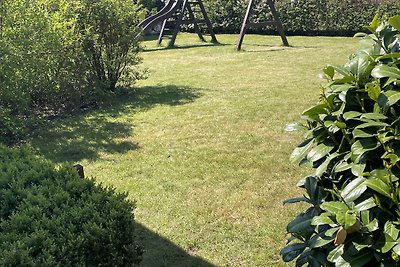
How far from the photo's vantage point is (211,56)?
41.9ft

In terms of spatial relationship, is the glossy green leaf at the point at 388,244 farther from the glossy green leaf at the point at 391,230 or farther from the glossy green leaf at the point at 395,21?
the glossy green leaf at the point at 395,21

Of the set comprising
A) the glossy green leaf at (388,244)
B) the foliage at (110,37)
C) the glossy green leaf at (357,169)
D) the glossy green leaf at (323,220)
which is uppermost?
the glossy green leaf at (357,169)

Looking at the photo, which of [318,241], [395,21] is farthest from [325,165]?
[395,21]

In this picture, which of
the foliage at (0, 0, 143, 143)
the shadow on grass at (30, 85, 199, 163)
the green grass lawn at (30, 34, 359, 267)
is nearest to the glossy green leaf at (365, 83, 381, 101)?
the green grass lawn at (30, 34, 359, 267)

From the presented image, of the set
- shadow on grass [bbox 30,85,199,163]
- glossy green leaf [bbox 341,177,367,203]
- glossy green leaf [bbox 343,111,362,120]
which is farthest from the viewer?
shadow on grass [bbox 30,85,199,163]

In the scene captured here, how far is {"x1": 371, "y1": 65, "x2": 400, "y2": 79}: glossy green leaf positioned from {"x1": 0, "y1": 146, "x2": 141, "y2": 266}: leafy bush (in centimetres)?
139

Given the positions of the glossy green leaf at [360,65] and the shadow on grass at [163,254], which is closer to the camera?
the glossy green leaf at [360,65]

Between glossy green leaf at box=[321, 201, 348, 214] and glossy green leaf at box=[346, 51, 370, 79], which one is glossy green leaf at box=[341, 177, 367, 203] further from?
glossy green leaf at box=[346, 51, 370, 79]

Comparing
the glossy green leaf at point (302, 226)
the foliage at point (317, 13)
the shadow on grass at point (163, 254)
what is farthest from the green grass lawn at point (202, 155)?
the foliage at point (317, 13)

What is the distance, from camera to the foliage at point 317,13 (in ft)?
53.8

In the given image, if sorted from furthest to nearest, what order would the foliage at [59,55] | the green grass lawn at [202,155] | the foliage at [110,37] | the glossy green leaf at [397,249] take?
the foliage at [110,37] → the foliage at [59,55] → the green grass lawn at [202,155] → the glossy green leaf at [397,249]

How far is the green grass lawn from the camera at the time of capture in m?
3.46

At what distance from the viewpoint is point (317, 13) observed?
17.2 m

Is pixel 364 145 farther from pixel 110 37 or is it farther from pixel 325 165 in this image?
Answer: pixel 110 37
